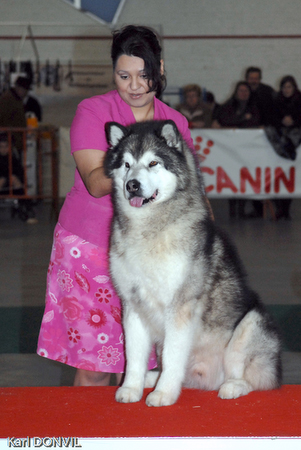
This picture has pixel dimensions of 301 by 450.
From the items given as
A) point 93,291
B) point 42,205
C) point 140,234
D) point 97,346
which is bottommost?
point 42,205

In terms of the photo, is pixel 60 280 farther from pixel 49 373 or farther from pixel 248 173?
pixel 248 173

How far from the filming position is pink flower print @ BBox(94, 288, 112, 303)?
7.47ft

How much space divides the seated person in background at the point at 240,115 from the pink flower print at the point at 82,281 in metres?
6.72

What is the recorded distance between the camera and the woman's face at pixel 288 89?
29.5ft

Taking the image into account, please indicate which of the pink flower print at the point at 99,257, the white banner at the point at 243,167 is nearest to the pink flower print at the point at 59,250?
the pink flower print at the point at 99,257

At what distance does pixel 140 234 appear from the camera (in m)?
1.86

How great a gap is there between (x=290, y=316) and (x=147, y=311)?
276 cm

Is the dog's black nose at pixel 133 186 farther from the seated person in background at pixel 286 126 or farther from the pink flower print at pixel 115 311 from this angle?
the seated person in background at pixel 286 126

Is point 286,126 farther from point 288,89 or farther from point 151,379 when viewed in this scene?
point 151,379

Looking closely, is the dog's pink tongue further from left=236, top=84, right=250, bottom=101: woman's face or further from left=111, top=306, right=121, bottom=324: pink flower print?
left=236, top=84, right=250, bottom=101: woman's face

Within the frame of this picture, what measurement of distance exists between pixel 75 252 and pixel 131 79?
0.72 metres

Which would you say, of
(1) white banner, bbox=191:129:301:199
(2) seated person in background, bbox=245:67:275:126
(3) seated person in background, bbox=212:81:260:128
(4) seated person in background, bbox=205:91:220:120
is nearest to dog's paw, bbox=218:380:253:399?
(1) white banner, bbox=191:129:301:199

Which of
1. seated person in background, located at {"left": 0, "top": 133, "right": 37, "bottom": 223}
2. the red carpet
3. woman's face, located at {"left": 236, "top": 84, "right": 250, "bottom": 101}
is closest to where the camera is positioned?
the red carpet

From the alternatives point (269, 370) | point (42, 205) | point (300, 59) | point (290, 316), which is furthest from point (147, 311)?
point (300, 59)
